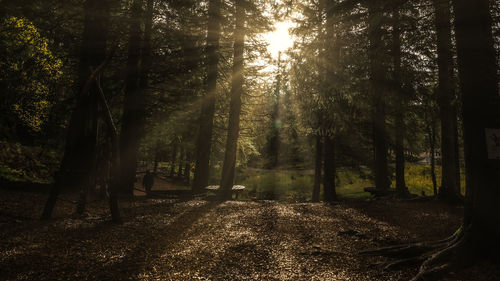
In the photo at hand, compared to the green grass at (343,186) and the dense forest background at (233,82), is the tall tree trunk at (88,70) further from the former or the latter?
the green grass at (343,186)

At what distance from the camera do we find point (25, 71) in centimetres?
1077

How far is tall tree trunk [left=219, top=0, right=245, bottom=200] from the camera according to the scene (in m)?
12.6

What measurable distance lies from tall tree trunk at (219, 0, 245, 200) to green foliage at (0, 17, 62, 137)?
7.63 meters

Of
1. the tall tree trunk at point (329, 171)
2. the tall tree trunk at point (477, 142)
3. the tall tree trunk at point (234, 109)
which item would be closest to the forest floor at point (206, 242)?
the tall tree trunk at point (477, 142)

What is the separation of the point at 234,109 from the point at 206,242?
8.54 m

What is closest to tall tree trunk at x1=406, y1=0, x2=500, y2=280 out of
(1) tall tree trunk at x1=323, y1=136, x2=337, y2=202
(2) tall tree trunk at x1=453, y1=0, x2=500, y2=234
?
(2) tall tree trunk at x1=453, y1=0, x2=500, y2=234

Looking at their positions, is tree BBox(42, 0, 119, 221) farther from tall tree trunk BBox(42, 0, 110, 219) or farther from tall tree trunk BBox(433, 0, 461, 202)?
tall tree trunk BBox(433, 0, 461, 202)

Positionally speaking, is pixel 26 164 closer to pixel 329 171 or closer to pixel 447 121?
pixel 329 171

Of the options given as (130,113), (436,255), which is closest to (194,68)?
(130,113)

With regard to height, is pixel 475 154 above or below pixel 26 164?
above

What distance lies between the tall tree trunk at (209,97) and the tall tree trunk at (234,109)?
0.99m

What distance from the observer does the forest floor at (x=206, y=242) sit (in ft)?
13.8

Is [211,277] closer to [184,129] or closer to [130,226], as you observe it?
[130,226]

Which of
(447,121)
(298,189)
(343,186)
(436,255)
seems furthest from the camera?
(298,189)
